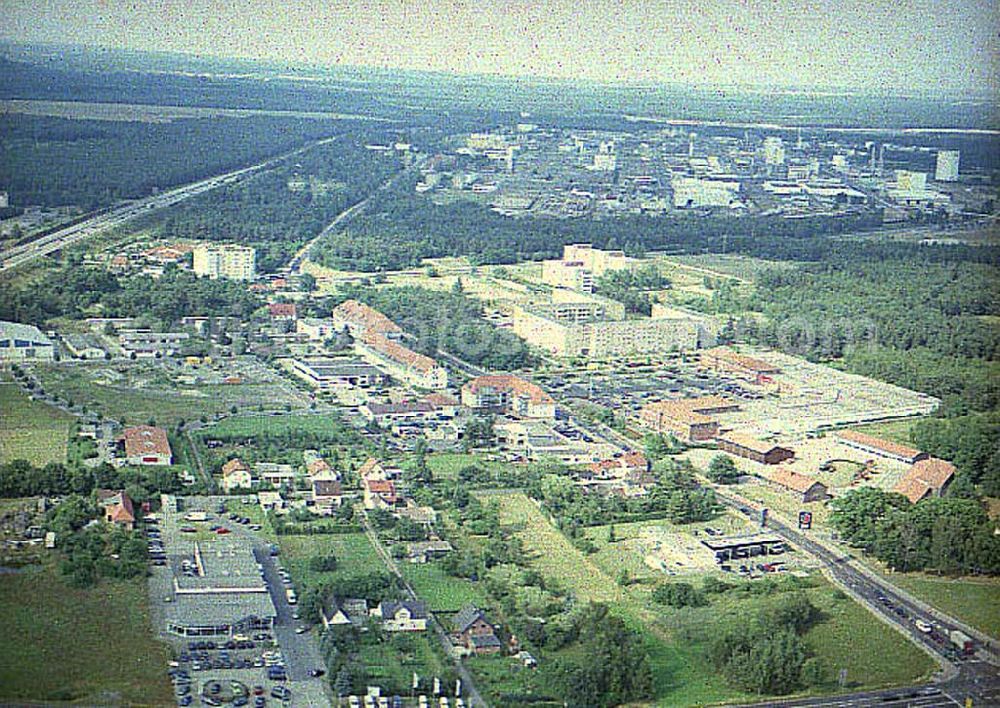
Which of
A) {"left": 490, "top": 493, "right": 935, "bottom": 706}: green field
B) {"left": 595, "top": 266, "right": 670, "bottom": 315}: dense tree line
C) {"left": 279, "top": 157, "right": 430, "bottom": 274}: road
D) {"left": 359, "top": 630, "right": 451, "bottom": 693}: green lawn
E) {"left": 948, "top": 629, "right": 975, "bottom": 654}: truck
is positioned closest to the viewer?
{"left": 359, "top": 630, "right": 451, "bottom": 693}: green lawn

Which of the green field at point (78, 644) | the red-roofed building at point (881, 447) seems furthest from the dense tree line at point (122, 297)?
the red-roofed building at point (881, 447)

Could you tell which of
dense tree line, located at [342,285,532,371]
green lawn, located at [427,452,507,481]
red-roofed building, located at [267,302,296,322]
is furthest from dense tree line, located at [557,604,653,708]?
red-roofed building, located at [267,302,296,322]

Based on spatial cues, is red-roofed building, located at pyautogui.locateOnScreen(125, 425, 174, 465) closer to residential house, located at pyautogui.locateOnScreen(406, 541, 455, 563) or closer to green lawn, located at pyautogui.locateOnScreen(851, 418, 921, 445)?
residential house, located at pyautogui.locateOnScreen(406, 541, 455, 563)

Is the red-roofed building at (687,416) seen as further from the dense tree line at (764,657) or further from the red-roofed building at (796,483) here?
the dense tree line at (764,657)

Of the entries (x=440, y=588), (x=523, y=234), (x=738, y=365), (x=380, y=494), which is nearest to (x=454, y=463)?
(x=380, y=494)

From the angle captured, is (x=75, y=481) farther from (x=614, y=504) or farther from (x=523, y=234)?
(x=523, y=234)

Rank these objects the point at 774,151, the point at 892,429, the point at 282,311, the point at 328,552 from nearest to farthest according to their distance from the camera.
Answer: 1. the point at 328,552
2. the point at 892,429
3. the point at 282,311
4. the point at 774,151
